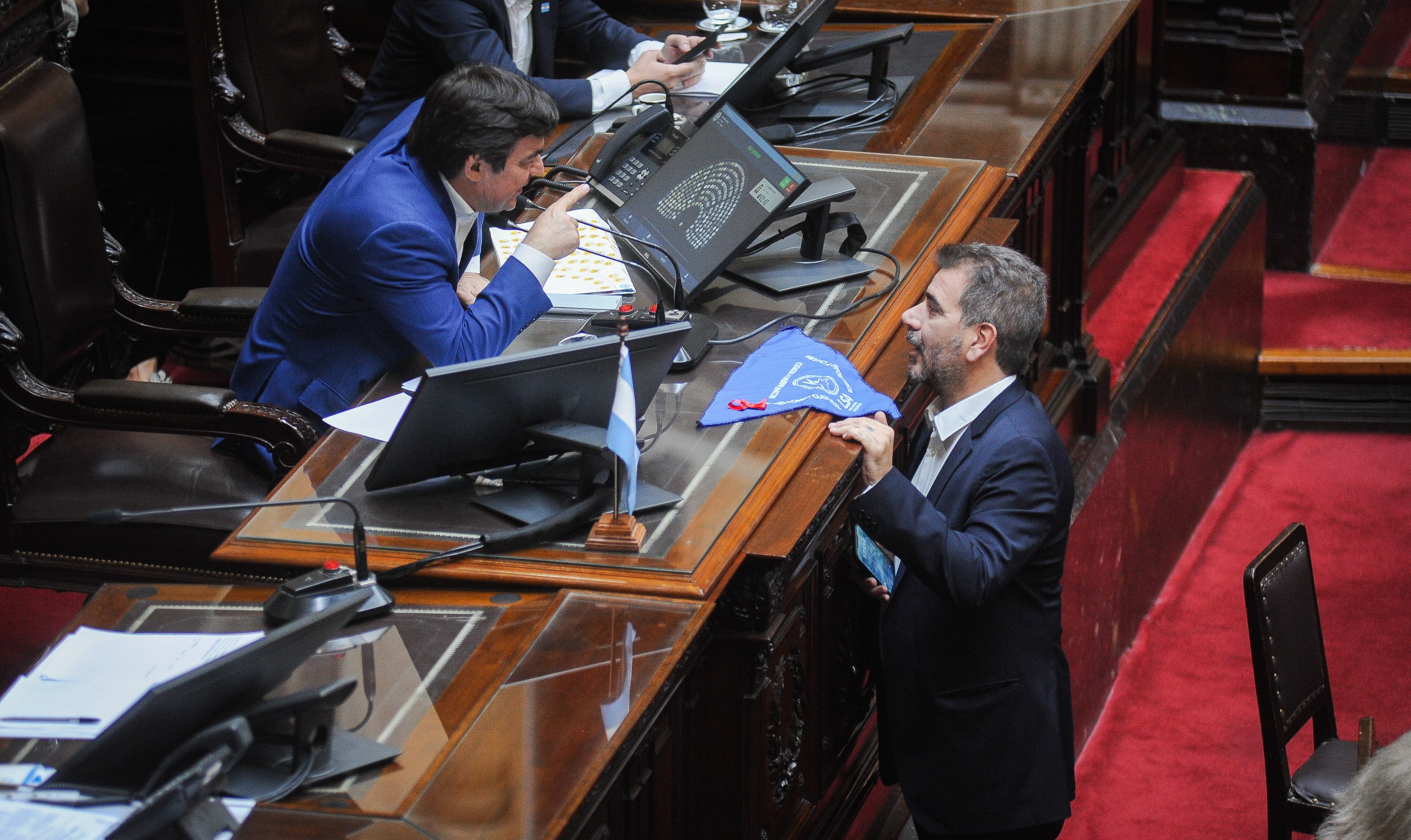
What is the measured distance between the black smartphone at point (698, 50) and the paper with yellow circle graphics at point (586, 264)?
648mm

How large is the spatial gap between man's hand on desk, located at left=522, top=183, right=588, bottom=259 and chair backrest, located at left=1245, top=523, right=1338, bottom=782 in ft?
4.03

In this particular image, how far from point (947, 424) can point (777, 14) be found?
5.67ft

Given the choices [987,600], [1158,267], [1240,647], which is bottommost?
[1240,647]

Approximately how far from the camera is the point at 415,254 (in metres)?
2.58

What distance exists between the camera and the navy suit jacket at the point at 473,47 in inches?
139

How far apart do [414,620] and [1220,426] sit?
11.4 feet

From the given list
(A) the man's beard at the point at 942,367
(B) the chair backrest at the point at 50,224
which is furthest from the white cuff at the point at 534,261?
(B) the chair backrest at the point at 50,224

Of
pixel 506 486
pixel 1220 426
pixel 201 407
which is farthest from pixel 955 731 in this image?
pixel 1220 426

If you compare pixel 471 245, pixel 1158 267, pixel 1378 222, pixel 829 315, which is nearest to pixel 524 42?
pixel 471 245

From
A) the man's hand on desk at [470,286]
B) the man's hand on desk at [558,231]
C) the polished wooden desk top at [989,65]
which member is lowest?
the polished wooden desk top at [989,65]

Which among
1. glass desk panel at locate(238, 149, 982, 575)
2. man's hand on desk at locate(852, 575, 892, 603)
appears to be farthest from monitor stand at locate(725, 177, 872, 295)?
man's hand on desk at locate(852, 575, 892, 603)

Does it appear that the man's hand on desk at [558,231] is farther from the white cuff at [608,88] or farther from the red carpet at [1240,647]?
the red carpet at [1240,647]

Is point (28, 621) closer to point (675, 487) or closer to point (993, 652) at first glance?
point (675, 487)

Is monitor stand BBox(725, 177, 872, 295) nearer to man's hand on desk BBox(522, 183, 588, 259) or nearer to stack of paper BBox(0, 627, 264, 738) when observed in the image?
man's hand on desk BBox(522, 183, 588, 259)
